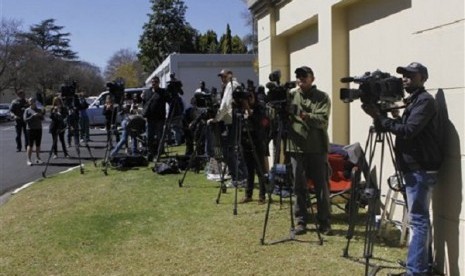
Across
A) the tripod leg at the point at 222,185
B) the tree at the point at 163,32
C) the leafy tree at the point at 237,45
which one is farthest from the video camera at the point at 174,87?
the tree at the point at 163,32

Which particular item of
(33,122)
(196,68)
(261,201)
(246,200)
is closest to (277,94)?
(261,201)

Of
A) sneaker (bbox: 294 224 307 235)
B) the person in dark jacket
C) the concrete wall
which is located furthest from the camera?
the concrete wall

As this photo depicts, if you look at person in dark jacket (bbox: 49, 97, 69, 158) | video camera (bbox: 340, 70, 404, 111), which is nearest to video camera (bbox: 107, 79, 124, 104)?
person in dark jacket (bbox: 49, 97, 69, 158)

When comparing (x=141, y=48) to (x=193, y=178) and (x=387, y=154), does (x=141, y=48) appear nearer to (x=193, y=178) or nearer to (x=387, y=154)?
(x=193, y=178)

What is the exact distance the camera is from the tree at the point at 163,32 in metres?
63.8

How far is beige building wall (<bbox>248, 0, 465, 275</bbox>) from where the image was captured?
4777mm

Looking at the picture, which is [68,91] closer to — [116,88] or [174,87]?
[116,88]

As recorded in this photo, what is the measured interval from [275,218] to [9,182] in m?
7.06

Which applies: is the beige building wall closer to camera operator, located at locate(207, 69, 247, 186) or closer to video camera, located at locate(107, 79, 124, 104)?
camera operator, located at locate(207, 69, 247, 186)

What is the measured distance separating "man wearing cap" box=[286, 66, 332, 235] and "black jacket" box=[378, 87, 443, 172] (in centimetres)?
162

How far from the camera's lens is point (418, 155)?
15.6ft

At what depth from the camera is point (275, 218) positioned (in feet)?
24.8

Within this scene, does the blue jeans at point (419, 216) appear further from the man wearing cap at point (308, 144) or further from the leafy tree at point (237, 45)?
the leafy tree at point (237, 45)

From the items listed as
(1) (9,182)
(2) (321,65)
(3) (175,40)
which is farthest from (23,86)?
(2) (321,65)
